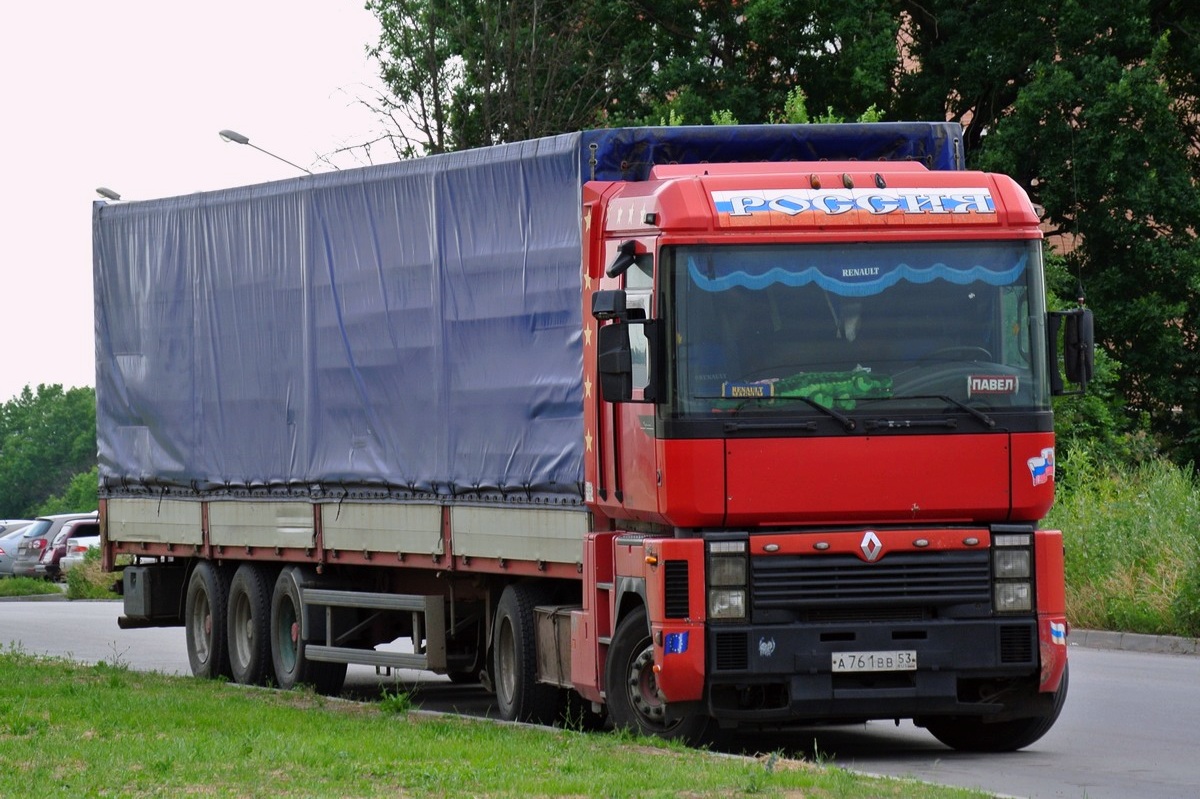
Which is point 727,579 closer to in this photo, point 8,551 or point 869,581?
point 869,581

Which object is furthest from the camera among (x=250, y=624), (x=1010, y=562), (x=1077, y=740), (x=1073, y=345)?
(x=250, y=624)

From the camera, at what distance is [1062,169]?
1407 inches

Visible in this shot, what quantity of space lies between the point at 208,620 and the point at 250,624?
912 mm

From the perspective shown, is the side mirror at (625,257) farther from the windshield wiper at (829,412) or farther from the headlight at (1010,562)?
the headlight at (1010,562)

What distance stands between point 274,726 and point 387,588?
12.6 feet

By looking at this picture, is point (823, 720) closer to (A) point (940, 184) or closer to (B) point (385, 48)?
(A) point (940, 184)

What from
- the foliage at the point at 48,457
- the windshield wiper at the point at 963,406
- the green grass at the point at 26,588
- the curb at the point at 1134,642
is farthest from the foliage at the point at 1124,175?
the foliage at the point at 48,457

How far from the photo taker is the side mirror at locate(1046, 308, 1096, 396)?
12.1 m

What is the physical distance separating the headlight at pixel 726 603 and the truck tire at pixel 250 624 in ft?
A: 24.1

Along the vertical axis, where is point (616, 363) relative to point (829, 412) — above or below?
above

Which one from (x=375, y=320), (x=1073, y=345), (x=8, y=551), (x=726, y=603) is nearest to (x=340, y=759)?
(x=726, y=603)

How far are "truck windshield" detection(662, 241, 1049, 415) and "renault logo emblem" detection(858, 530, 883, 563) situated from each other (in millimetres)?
696

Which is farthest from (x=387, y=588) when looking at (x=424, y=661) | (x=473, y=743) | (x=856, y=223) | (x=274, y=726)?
(x=856, y=223)

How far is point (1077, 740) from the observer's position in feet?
43.7
